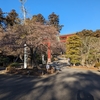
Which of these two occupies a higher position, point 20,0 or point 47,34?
point 20,0

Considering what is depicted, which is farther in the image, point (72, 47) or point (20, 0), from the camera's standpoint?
point (72, 47)

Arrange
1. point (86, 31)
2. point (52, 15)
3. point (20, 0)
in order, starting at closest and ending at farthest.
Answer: point (20, 0) → point (86, 31) → point (52, 15)

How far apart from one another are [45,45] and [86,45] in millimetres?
11800

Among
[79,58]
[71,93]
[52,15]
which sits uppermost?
[52,15]


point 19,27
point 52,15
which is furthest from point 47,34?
point 52,15

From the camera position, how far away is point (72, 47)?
29984 mm

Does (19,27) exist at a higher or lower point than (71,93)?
higher

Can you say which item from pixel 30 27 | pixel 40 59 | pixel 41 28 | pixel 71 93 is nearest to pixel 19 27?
pixel 30 27

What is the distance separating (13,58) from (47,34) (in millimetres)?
16861

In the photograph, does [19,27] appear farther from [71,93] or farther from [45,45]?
[71,93]

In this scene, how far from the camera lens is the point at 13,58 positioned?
33.9 metres

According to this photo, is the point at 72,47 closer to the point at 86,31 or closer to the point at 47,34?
the point at 47,34

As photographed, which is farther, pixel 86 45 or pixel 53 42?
pixel 86 45

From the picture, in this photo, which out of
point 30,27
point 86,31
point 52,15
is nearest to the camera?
point 30,27
